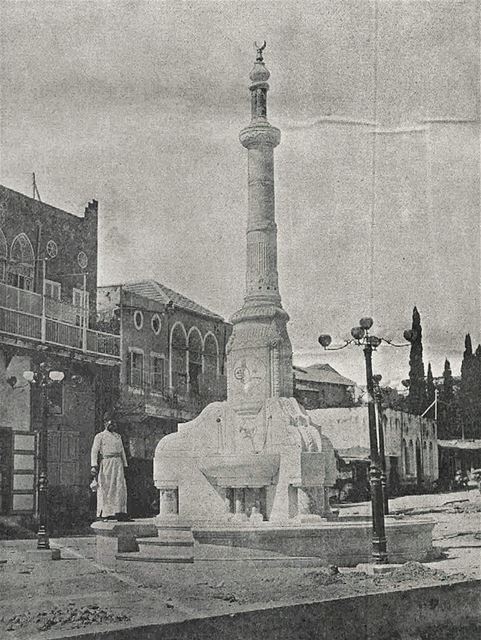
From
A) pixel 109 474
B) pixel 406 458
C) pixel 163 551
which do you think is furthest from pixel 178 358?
pixel 406 458

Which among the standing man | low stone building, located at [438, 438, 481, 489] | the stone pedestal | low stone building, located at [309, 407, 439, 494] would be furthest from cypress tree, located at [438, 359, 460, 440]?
the stone pedestal

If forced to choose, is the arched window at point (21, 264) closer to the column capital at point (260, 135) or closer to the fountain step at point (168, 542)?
the column capital at point (260, 135)

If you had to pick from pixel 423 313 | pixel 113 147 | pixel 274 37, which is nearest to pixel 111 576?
pixel 113 147

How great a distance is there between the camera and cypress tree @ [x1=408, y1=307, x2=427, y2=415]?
17.9m

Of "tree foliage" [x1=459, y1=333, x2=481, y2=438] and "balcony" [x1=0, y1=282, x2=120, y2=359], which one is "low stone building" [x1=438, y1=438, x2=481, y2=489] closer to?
"tree foliage" [x1=459, y1=333, x2=481, y2=438]

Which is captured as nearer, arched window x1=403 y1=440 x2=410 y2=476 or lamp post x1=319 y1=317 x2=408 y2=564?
lamp post x1=319 y1=317 x2=408 y2=564

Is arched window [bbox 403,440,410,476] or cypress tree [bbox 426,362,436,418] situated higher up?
cypress tree [bbox 426,362,436,418]

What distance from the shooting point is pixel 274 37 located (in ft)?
39.7

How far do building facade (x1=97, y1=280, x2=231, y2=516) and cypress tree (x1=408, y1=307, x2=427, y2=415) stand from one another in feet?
16.7

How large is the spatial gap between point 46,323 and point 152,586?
27.3ft

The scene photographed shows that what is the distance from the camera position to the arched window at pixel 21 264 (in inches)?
653

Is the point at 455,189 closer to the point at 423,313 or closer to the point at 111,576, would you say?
the point at 423,313

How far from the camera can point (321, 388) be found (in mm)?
35219

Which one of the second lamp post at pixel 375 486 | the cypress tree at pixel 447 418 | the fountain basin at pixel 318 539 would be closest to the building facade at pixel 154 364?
the fountain basin at pixel 318 539
